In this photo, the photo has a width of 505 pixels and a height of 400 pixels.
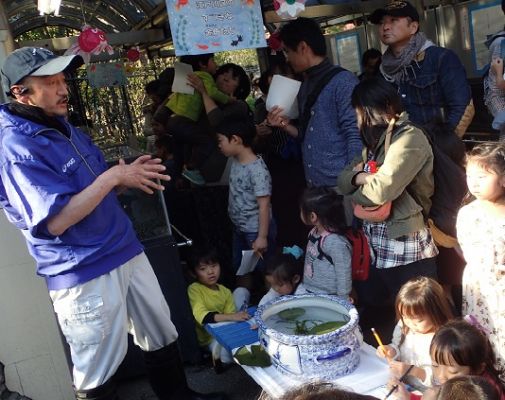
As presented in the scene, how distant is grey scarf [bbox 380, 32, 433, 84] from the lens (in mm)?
3671

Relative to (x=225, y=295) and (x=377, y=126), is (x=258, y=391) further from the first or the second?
(x=377, y=126)

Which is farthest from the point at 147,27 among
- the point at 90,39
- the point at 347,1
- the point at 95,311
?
the point at 95,311

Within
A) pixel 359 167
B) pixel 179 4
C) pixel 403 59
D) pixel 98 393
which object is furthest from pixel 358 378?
pixel 179 4

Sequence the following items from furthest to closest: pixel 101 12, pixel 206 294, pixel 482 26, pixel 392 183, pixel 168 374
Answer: pixel 101 12 → pixel 482 26 → pixel 206 294 → pixel 168 374 → pixel 392 183

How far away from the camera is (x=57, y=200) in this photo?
2336mm

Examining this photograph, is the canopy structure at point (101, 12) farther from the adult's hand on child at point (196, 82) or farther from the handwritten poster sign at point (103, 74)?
the adult's hand on child at point (196, 82)

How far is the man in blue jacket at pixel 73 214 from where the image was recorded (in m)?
2.38

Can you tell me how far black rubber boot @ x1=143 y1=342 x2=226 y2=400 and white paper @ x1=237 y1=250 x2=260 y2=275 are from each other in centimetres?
101

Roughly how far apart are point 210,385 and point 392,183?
1691 millimetres

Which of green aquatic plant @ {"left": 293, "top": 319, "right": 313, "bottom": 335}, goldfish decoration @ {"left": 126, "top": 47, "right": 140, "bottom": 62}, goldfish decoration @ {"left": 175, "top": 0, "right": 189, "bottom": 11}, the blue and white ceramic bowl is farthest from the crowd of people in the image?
goldfish decoration @ {"left": 126, "top": 47, "right": 140, "bottom": 62}

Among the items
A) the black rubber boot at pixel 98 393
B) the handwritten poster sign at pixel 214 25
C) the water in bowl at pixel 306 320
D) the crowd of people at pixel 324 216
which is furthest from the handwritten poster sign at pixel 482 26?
the black rubber boot at pixel 98 393

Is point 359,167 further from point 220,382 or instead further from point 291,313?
point 220,382

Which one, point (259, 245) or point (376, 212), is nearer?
point (376, 212)

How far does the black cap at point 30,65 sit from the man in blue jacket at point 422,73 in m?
2.19
